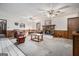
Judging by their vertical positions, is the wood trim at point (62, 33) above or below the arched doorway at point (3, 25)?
below

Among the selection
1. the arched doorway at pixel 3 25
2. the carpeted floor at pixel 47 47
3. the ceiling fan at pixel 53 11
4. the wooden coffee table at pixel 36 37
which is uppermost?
the ceiling fan at pixel 53 11

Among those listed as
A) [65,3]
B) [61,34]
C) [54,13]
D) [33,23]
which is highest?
[65,3]

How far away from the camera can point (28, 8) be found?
2580mm

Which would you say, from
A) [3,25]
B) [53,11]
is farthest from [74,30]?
[3,25]

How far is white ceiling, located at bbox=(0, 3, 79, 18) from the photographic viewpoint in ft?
8.38

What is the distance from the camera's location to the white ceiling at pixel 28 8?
255 centimetres

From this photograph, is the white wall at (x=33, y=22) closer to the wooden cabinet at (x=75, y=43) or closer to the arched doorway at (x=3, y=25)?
the arched doorway at (x=3, y=25)

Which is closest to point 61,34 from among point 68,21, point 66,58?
point 68,21

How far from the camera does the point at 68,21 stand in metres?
2.54

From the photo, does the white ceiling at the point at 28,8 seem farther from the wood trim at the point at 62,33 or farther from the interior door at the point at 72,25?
the wood trim at the point at 62,33

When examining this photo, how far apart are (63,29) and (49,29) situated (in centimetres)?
27

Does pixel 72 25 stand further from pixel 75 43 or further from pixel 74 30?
pixel 75 43

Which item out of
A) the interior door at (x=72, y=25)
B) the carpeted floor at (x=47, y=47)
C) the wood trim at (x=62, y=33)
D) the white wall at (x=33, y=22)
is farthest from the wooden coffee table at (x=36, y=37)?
the interior door at (x=72, y=25)

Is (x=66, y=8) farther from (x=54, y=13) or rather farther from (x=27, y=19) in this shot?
(x=27, y=19)
